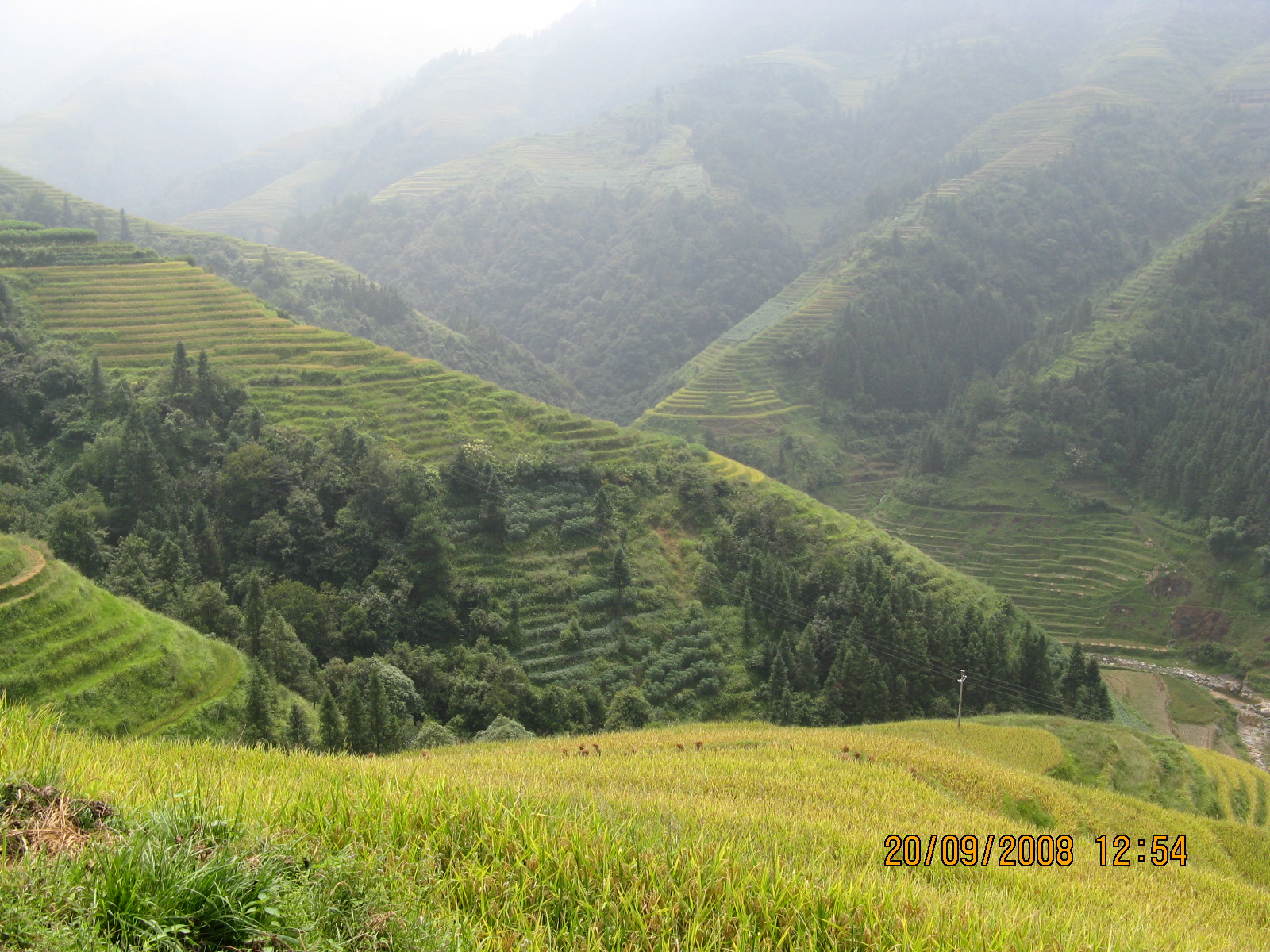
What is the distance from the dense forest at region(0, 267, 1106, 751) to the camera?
3177 centimetres

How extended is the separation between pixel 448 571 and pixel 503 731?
13.2 meters

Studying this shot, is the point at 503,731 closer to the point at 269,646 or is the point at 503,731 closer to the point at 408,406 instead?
the point at 269,646

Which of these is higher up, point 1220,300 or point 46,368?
point 1220,300

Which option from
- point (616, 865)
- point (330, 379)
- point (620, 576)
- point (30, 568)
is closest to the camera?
point (616, 865)

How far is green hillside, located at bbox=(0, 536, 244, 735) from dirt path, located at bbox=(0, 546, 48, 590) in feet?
0.10

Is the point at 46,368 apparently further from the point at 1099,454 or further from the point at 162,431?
the point at 1099,454

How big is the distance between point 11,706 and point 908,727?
79.1ft

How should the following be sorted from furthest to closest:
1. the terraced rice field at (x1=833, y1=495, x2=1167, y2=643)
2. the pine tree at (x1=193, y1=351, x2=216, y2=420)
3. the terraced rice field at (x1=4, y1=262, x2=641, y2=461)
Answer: the terraced rice field at (x1=833, y1=495, x2=1167, y2=643) → the terraced rice field at (x1=4, y1=262, x2=641, y2=461) → the pine tree at (x1=193, y1=351, x2=216, y2=420)

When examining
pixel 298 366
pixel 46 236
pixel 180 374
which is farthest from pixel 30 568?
pixel 46 236

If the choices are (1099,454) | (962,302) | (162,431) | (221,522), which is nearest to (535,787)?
(221,522)

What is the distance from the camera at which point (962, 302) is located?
4776 inches

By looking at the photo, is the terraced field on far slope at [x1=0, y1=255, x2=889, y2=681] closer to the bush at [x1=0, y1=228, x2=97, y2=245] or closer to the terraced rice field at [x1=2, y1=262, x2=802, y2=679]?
the terraced rice field at [x1=2, y1=262, x2=802, y2=679]

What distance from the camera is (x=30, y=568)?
21.6 meters

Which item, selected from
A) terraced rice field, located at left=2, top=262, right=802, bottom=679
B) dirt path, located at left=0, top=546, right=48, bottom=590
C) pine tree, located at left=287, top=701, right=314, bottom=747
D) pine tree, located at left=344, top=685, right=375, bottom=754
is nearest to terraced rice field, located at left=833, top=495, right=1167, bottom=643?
terraced rice field, located at left=2, top=262, right=802, bottom=679
